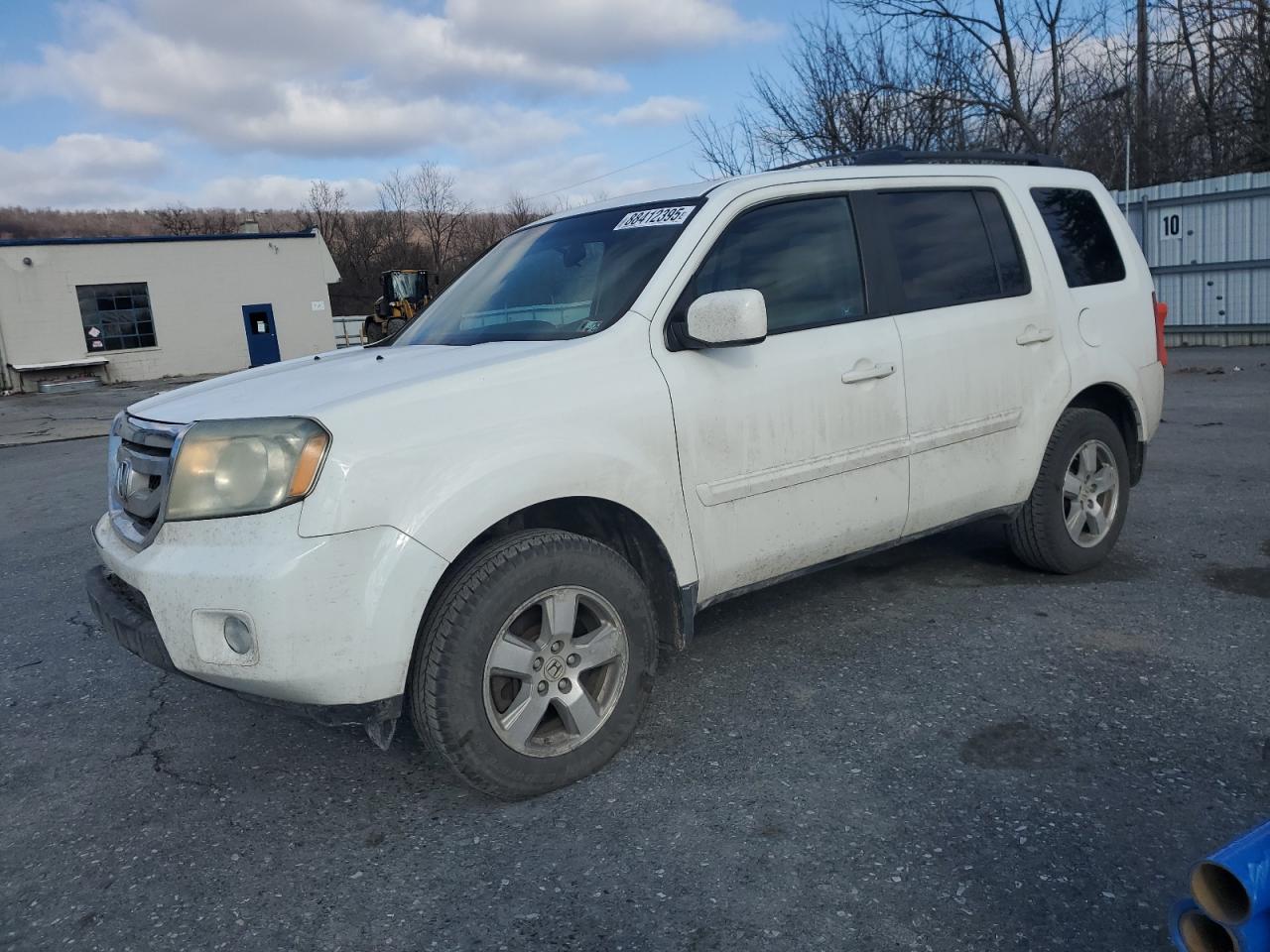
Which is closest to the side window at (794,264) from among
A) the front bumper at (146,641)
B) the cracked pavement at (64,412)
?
the front bumper at (146,641)

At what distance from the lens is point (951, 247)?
4.21 m

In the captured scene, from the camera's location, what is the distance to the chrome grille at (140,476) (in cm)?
290

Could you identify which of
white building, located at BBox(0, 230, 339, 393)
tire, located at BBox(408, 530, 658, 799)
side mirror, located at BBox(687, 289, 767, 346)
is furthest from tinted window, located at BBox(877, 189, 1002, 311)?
white building, located at BBox(0, 230, 339, 393)

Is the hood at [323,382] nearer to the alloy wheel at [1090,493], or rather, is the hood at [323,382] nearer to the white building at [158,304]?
the alloy wheel at [1090,493]

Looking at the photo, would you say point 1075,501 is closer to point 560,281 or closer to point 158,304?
point 560,281

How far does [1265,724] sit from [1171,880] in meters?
1.05

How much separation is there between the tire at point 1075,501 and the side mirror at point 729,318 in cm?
194

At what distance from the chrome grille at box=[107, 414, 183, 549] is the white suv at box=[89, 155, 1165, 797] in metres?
0.02

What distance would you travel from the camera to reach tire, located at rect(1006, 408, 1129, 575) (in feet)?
14.8

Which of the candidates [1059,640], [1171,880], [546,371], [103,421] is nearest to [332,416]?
[546,371]

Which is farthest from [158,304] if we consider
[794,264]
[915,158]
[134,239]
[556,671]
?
[556,671]

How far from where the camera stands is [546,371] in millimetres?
3072

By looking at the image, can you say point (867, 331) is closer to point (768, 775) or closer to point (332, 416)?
point (768, 775)

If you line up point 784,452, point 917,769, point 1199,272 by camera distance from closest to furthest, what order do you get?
point 917,769 → point 784,452 → point 1199,272
